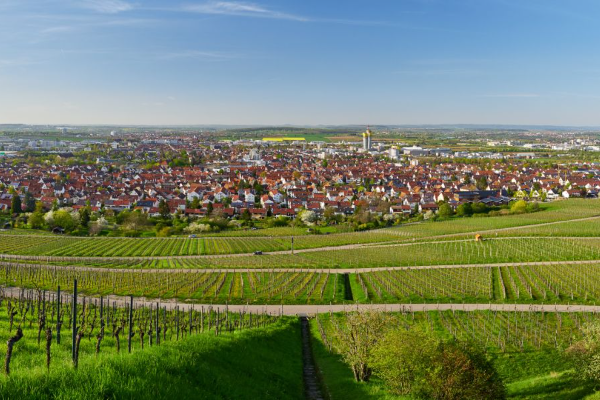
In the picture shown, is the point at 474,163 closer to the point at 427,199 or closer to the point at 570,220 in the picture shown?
the point at 427,199

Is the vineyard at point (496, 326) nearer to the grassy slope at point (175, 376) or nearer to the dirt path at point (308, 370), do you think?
the dirt path at point (308, 370)

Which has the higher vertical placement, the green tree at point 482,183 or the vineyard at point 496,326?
the green tree at point 482,183

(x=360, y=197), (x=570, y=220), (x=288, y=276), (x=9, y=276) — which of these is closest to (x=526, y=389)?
(x=288, y=276)

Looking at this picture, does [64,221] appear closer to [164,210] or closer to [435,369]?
[164,210]

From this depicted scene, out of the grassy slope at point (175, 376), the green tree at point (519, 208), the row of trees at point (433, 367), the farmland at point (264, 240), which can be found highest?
the grassy slope at point (175, 376)

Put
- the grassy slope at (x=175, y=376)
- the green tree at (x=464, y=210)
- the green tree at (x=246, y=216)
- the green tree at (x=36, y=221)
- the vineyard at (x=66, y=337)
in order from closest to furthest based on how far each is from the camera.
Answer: the grassy slope at (x=175, y=376) < the vineyard at (x=66, y=337) < the green tree at (x=36, y=221) < the green tree at (x=246, y=216) < the green tree at (x=464, y=210)

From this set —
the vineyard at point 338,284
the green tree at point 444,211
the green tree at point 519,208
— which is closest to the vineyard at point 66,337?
the vineyard at point 338,284

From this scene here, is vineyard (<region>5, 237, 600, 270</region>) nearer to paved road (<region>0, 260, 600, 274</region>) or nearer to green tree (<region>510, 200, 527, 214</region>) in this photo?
paved road (<region>0, 260, 600, 274</region>)

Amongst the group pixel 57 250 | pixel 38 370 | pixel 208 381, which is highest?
pixel 38 370
